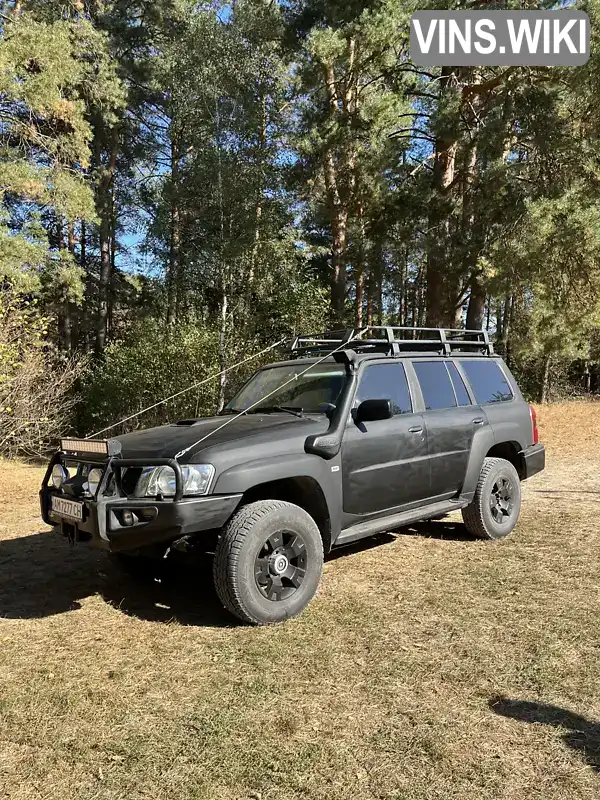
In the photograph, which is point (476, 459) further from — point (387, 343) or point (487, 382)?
point (387, 343)

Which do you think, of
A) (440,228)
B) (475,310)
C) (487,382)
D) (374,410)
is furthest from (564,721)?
(475,310)

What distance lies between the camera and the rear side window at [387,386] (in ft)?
16.4

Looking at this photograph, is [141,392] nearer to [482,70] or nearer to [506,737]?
[482,70]

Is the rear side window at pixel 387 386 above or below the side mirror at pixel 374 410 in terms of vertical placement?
above

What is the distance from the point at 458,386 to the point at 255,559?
3.01 m

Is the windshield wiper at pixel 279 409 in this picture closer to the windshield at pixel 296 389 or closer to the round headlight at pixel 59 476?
the windshield at pixel 296 389

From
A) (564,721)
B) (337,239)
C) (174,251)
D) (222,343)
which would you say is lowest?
(564,721)

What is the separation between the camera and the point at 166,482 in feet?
12.7

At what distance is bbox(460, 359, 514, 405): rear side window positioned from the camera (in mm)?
6164

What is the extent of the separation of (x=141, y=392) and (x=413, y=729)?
629 inches

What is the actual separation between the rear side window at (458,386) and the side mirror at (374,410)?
1558mm

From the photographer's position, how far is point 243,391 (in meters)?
→ 5.79

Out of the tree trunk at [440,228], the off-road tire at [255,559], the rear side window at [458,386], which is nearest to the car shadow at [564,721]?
the off-road tire at [255,559]

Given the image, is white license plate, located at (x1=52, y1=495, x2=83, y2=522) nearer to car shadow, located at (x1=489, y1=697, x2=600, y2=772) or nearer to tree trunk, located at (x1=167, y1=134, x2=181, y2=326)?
car shadow, located at (x1=489, y1=697, x2=600, y2=772)
